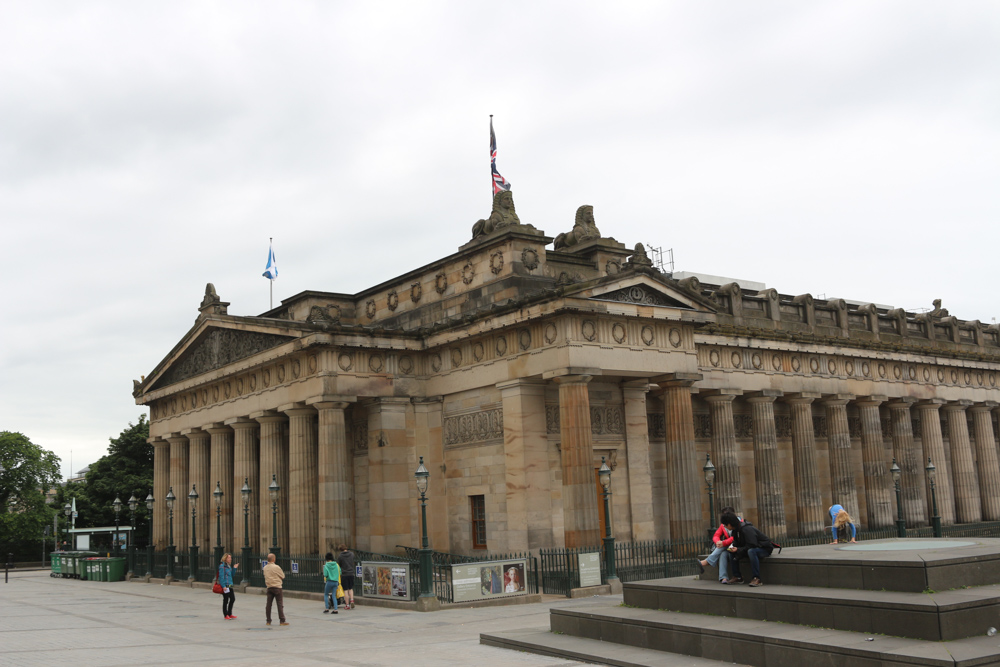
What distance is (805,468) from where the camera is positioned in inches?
1714

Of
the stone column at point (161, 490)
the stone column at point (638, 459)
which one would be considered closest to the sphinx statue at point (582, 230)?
the stone column at point (638, 459)

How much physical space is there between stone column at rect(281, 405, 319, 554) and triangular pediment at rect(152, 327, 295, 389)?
11.0 ft

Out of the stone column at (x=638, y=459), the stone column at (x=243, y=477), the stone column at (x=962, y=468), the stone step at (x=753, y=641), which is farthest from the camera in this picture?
the stone column at (x=962, y=468)

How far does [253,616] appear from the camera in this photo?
27750 mm

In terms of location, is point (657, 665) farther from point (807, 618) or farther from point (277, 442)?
point (277, 442)

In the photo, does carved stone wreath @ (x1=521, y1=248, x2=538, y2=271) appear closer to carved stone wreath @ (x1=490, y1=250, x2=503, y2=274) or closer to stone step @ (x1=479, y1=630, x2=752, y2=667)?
carved stone wreath @ (x1=490, y1=250, x2=503, y2=274)

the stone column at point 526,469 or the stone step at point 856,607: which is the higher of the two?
the stone column at point 526,469

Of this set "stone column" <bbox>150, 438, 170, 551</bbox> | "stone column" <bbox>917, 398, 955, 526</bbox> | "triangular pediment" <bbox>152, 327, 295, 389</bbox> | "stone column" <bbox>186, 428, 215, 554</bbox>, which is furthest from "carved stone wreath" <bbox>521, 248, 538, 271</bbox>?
"stone column" <bbox>150, 438, 170, 551</bbox>

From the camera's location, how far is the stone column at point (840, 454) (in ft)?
147

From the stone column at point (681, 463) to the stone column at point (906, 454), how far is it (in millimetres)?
18563

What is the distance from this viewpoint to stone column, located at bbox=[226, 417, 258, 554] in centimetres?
4319

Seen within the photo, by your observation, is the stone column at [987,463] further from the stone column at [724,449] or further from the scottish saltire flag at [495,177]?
the scottish saltire flag at [495,177]

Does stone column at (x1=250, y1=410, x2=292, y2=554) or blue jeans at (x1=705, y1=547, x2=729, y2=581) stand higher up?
stone column at (x1=250, y1=410, x2=292, y2=554)

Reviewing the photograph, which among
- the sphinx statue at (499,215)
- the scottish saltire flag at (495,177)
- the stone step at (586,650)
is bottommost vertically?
the stone step at (586,650)
